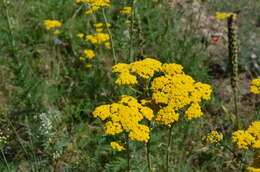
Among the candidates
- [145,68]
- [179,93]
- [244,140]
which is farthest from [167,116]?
[244,140]

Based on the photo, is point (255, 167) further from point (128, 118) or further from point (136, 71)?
point (136, 71)

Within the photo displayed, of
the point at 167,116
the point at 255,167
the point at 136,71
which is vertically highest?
the point at 136,71

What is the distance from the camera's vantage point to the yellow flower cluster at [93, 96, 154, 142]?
2.21 meters

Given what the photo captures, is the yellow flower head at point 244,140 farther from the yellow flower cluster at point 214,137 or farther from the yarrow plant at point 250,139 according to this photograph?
the yellow flower cluster at point 214,137

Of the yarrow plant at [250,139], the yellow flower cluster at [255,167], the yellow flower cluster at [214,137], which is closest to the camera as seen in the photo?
the yellow flower cluster at [255,167]

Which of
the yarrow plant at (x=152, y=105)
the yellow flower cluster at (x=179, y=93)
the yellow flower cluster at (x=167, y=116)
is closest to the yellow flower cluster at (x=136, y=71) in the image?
the yarrow plant at (x=152, y=105)

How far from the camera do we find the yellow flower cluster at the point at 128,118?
2.21 m

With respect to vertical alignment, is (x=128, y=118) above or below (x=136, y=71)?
below

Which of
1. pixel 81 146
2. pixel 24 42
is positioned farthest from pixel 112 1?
pixel 81 146

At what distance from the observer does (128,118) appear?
224cm

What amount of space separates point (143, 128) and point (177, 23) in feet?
14.2

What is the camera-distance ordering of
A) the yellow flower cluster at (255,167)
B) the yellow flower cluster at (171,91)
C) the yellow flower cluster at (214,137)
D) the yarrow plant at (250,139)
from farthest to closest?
1. the yellow flower cluster at (214,137)
2. the yellow flower cluster at (171,91)
3. the yarrow plant at (250,139)
4. the yellow flower cluster at (255,167)

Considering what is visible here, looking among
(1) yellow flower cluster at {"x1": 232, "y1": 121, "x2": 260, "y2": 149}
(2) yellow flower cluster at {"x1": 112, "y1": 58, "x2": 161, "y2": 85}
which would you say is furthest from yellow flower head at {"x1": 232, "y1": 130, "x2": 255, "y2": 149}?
(2) yellow flower cluster at {"x1": 112, "y1": 58, "x2": 161, "y2": 85}

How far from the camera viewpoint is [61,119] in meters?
4.41
